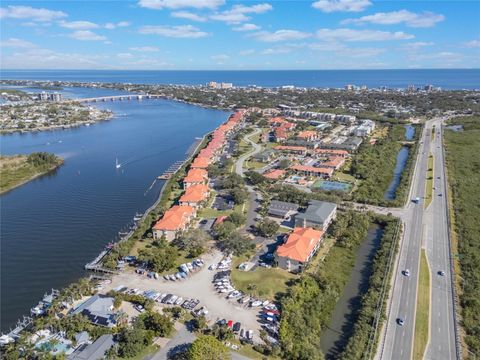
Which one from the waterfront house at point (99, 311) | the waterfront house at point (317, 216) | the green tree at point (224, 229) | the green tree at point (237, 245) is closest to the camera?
the waterfront house at point (99, 311)

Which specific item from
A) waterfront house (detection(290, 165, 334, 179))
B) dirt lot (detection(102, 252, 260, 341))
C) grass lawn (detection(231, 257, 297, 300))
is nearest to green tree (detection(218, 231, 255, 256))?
dirt lot (detection(102, 252, 260, 341))

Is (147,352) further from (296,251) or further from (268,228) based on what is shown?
(268,228)

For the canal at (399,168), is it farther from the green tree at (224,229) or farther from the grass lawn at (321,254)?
the green tree at (224,229)

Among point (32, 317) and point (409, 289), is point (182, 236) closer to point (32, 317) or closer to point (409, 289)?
point (32, 317)

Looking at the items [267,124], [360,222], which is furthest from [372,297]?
[267,124]

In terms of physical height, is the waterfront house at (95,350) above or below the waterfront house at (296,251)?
below

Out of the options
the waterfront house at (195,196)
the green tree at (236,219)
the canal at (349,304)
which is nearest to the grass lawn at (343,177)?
the canal at (349,304)

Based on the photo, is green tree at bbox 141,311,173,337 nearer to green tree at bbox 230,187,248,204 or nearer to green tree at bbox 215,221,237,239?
green tree at bbox 215,221,237,239
